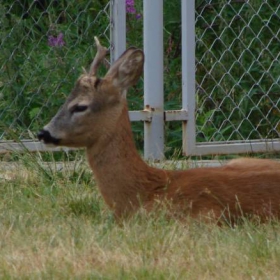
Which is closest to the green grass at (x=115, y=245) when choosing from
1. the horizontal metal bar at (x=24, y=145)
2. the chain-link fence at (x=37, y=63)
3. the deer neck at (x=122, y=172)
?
the deer neck at (x=122, y=172)

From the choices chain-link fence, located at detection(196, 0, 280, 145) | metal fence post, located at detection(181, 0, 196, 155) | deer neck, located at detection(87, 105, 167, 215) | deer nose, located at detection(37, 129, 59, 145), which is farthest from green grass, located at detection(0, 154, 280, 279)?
chain-link fence, located at detection(196, 0, 280, 145)

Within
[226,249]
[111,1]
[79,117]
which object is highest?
[111,1]

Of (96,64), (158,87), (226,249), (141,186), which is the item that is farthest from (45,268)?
(158,87)

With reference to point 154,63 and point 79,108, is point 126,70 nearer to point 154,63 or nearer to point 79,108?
point 79,108

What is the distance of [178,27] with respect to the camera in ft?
29.3

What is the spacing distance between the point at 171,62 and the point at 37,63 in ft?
3.67

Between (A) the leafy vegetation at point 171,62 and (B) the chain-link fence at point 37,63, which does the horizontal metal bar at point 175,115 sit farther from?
(B) the chain-link fence at point 37,63

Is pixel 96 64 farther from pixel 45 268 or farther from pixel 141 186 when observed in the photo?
pixel 45 268

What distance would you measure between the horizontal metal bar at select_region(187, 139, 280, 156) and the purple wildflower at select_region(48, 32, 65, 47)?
1204mm

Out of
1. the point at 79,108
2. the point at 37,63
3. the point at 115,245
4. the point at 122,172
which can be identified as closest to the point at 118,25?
the point at 37,63

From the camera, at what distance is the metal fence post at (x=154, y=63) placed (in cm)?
784

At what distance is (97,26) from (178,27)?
2.23 feet

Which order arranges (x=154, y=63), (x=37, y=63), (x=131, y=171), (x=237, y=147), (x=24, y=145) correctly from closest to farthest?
(x=131, y=171) → (x=24, y=145) → (x=154, y=63) → (x=237, y=147) → (x=37, y=63)

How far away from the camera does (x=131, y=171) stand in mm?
6355
